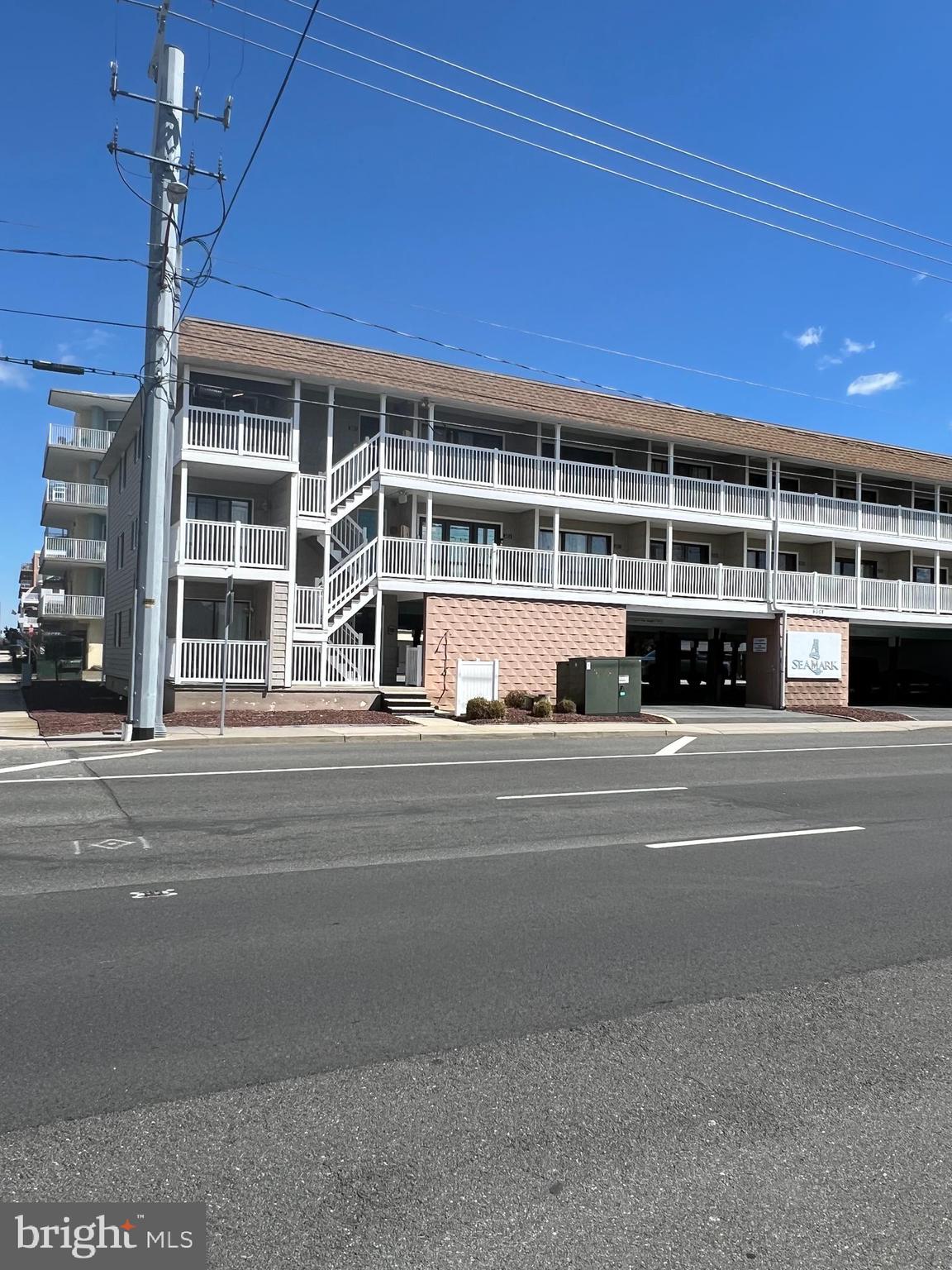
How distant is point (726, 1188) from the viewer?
10.9 ft

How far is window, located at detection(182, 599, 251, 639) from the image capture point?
2488 cm

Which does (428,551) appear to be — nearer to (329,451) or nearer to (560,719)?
(329,451)

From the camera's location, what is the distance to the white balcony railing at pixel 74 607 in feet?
159

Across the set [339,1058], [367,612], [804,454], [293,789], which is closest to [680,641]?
[804,454]

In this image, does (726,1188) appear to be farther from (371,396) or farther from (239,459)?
(371,396)

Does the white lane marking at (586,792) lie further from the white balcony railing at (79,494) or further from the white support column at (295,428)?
the white balcony railing at (79,494)

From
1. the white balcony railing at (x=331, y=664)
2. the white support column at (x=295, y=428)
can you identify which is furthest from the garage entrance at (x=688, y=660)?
the white support column at (x=295, y=428)

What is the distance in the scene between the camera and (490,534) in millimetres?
28359

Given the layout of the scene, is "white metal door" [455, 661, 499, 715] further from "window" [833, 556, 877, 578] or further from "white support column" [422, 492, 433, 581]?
"window" [833, 556, 877, 578]

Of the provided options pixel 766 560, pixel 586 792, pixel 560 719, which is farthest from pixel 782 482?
pixel 586 792

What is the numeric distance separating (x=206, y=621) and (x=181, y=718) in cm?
489

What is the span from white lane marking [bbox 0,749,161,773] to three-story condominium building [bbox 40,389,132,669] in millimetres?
33502

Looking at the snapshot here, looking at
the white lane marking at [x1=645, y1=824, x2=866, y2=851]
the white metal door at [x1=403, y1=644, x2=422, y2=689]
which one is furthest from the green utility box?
the white lane marking at [x1=645, y1=824, x2=866, y2=851]

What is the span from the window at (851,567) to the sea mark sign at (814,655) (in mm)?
3944
